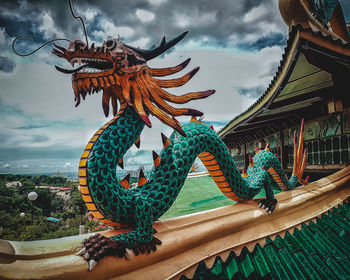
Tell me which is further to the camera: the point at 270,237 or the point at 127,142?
the point at 270,237

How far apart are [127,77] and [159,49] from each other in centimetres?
35

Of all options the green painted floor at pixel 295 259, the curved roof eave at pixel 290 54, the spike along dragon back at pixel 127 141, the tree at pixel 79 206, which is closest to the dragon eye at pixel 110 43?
the spike along dragon back at pixel 127 141

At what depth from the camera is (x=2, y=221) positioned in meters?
14.1

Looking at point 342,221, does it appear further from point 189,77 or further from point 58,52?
point 58,52

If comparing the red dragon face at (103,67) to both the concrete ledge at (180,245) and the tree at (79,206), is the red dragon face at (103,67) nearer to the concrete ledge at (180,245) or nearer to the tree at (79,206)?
the concrete ledge at (180,245)

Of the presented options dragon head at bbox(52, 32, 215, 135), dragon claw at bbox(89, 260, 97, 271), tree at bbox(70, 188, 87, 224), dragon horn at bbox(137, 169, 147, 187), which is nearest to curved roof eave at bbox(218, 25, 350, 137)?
dragon head at bbox(52, 32, 215, 135)

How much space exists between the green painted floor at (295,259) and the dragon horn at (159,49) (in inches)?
60.9

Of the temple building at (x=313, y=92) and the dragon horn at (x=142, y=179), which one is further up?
the temple building at (x=313, y=92)

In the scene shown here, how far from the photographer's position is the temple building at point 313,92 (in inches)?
96.6

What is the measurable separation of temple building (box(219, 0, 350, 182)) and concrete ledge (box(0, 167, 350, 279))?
5.62ft

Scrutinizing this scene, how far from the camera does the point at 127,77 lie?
1.48 meters

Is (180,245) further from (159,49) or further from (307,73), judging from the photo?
(307,73)

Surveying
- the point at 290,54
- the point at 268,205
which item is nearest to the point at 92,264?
the point at 268,205

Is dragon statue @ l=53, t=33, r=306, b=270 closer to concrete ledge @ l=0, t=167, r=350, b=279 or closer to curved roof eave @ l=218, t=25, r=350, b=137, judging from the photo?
concrete ledge @ l=0, t=167, r=350, b=279
